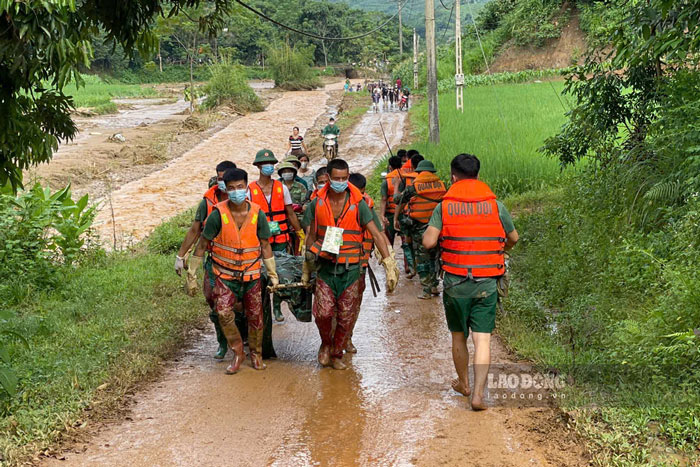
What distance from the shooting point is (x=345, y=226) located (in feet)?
20.6

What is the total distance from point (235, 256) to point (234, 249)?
0.19 feet

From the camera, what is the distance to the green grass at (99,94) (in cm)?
4453

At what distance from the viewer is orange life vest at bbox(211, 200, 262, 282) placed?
6.19 meters

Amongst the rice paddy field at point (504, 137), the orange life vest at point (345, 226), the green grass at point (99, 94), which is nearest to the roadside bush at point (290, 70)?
the green grass at point (99, 94)

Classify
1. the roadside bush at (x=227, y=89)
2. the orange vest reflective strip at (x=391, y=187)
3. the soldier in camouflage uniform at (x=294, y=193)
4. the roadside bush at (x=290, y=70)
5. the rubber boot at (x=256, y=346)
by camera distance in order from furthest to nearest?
the roadside bush at (x=290, y=70)
the roadside bush at (x=227, y=89)
the orange vest reflective strip at (x=391, y=187)
the soldier in camouflage uniform at (x=294, y=193)
the rubber boot at (x=256, y=346)

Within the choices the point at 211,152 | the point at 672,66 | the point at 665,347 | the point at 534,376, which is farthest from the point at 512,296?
the point at 211,152

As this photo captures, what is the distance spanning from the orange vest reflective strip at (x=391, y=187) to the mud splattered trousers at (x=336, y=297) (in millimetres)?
3362

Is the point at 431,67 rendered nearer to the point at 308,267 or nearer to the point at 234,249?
the point at 308,267

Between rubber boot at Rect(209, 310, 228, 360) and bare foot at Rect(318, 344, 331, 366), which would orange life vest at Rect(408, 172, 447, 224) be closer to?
bare foot at Rect(318, 344, 331, 366)

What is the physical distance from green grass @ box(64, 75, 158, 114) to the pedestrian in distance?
3442cm

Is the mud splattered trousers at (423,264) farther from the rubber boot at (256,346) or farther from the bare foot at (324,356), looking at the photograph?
the rubber boot at (256,346)

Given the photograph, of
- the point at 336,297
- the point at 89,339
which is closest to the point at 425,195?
the point at 336,297

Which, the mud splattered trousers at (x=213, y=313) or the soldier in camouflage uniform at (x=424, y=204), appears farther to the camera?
the soldier in camouflage uniform at (x=424, y=204)

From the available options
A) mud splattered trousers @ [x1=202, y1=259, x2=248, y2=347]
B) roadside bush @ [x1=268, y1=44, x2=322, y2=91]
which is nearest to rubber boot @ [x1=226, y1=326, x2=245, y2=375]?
mud splattered trousers @ [x1=202, y1=259, x2=248, y2=347]
